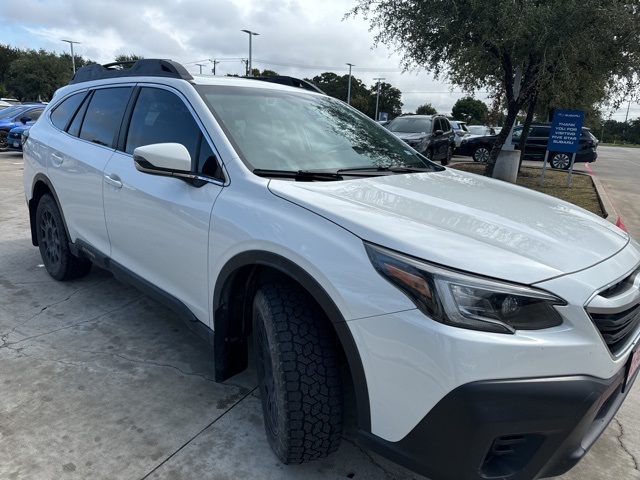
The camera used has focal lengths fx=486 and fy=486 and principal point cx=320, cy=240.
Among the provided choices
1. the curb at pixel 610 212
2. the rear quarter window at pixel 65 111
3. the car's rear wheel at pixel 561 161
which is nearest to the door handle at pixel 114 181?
the rear quarter window at pixel 65 111

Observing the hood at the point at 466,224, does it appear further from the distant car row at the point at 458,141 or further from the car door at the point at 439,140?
the car door at the point at 439,140

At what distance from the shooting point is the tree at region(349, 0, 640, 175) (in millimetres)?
8391

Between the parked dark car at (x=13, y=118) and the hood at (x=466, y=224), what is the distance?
1601 centimetres

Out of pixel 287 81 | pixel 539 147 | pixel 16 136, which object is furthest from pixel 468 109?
pixel 287 81

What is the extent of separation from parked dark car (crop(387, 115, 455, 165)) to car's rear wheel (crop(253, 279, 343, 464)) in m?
11.6

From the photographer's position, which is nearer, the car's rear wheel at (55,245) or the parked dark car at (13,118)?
the car's rear wheel at (55,245)

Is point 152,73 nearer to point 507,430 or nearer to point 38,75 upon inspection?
point 507,430

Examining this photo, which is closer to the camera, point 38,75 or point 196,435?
Result: point 196,435

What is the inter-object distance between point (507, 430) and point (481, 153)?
17124 mm

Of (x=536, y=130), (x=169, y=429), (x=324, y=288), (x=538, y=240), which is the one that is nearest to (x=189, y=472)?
(x=169, y=429)

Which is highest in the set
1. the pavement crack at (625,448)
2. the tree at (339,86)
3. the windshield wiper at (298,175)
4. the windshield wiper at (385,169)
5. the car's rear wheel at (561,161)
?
the tree at (339,86)

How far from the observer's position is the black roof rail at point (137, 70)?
2.98 m

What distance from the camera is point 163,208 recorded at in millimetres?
2672

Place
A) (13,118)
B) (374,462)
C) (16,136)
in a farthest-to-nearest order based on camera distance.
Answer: (13,118) < (16,136) < (374,462)
